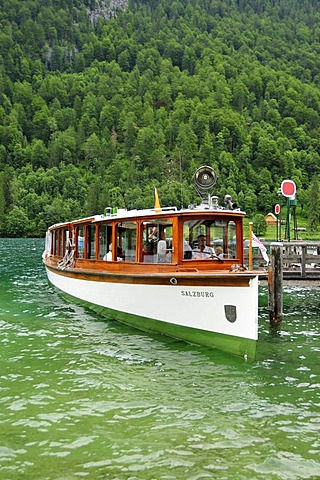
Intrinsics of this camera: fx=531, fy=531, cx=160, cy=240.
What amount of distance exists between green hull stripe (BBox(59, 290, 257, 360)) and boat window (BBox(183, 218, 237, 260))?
224cm

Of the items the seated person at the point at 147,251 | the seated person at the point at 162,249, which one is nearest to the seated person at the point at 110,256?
the seated person at the point at 147,251

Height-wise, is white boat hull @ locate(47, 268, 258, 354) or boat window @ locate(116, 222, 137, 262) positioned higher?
boat window @ locate(116, 222, 137, 262)

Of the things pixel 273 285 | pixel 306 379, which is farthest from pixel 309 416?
pixel 273 285

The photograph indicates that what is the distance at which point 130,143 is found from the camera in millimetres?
199125

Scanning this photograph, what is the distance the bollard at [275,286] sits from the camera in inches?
762

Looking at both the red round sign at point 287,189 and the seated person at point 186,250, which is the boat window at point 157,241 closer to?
the seated person at point 186,250

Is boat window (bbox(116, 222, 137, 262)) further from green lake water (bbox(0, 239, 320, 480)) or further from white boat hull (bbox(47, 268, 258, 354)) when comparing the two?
green lake water (bbox(0, 239, 320, 480))

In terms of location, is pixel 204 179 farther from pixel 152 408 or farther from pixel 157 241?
pixel 152 408

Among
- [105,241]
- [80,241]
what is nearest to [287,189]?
[80,241]

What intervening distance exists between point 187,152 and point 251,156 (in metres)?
22.0

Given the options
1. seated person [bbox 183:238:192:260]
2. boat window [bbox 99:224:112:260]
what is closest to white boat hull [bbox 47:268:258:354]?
seated person [bbox 183:238:192:260]

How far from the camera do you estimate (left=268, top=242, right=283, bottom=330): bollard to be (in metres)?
19.3

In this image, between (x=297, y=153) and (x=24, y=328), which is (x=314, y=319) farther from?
(x=297, y=153)

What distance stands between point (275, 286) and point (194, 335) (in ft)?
18.0
